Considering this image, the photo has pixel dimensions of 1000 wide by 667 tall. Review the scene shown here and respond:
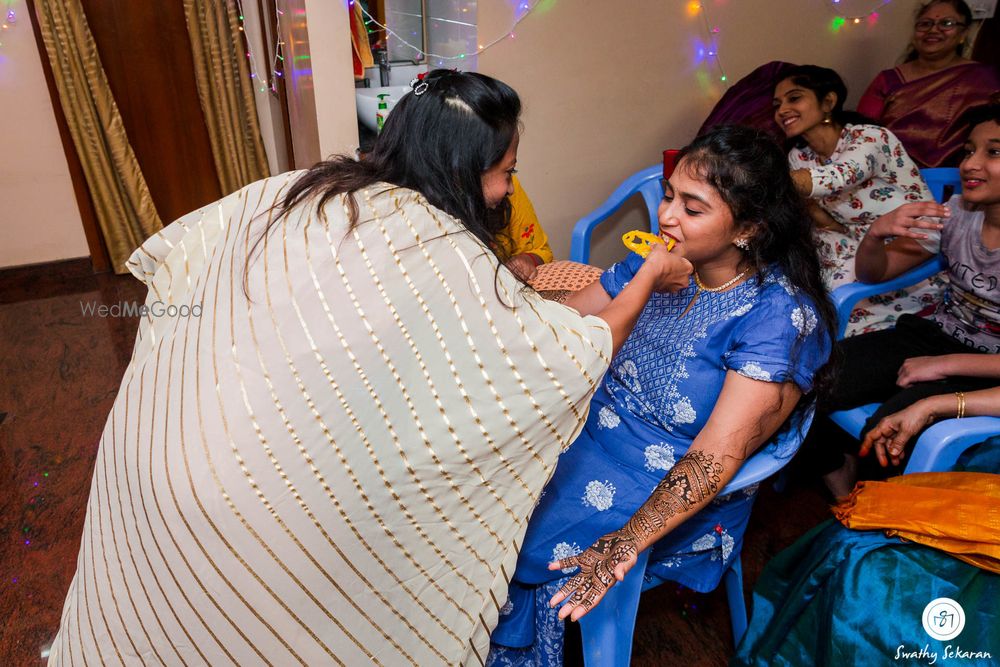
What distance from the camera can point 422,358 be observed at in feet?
3.19

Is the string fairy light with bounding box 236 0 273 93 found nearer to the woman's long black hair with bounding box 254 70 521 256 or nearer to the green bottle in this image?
the green bottle

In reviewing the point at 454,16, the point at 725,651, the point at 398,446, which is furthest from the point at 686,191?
the point at 454,16

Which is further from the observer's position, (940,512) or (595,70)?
(595,70)

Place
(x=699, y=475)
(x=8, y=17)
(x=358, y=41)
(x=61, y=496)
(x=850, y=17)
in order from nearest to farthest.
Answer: (x=699, y=475), (x=61, y=496), (x=358, y=41), (x=850, y=17), (x=8, y=17)

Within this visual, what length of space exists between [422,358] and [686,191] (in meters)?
0.70

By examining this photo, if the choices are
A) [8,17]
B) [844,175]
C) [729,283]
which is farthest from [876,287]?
[8,17]

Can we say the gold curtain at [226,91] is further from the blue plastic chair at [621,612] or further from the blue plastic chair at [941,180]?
the blue plastic chair at [621,612]

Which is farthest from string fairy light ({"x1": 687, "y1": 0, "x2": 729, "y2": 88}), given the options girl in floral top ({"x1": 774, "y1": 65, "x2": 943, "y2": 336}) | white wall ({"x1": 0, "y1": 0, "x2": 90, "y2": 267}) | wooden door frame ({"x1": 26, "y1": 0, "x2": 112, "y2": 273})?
white wall ({"x1": 0, "y1": 0, "x2": 90, "y2": 267})

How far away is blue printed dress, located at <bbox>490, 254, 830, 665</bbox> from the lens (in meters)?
1.26

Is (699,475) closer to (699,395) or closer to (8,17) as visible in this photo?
(699,395)

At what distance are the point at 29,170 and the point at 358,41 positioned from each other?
88.6 inches

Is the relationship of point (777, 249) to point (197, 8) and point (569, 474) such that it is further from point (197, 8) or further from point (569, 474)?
point (197, 8)

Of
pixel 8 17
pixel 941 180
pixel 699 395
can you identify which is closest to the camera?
pixel 699 395

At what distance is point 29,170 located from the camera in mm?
3514
